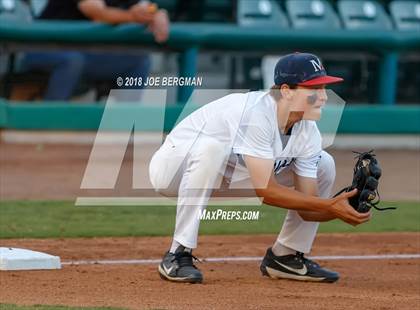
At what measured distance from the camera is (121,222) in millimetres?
8023

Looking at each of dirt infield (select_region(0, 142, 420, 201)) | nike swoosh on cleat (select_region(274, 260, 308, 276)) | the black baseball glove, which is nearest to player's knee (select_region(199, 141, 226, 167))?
the black baseball glove

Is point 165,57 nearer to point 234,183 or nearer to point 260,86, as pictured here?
point 260,86

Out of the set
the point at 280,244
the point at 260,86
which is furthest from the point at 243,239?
the point at 260,86

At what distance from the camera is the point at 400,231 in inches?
316

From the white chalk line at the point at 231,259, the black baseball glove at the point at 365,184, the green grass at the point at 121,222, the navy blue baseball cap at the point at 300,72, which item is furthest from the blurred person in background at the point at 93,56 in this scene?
the black baseball glove at the point at 365,184

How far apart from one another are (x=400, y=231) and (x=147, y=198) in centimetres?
238

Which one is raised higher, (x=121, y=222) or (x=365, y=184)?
(x=365, y=184)

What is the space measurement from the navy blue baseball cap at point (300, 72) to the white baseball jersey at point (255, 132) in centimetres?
14

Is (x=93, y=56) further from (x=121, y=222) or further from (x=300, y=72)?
(x=300, y=72)

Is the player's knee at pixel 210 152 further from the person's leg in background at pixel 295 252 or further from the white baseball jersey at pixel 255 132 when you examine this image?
the person's leg in background at pixel 295 252

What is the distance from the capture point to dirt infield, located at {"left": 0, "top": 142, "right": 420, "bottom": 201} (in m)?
9.46

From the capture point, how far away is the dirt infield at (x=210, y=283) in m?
5.06

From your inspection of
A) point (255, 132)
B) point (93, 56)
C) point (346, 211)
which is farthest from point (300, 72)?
point (93, 56)

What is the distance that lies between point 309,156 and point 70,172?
5.25 meters
